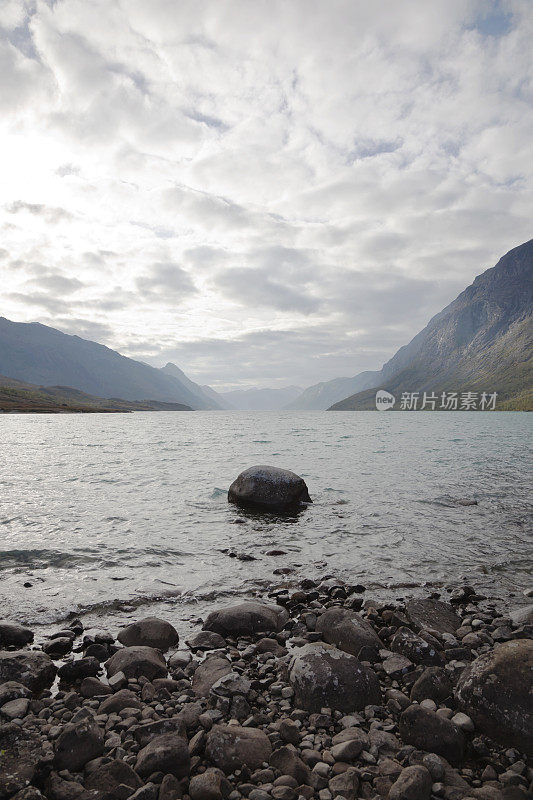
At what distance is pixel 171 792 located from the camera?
4.29 m

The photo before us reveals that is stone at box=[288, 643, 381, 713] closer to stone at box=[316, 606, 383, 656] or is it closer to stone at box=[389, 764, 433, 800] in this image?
stone at box=[316, 606, 383, 656]

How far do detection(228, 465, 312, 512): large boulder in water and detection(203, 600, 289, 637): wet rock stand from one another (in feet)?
31.6

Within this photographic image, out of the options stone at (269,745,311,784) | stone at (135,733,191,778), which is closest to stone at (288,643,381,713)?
stone at (269,745,311,784)

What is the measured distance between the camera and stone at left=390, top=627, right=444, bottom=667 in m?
6.95

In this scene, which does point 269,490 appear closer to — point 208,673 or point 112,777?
point 208,673

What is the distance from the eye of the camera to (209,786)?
4.35 meters

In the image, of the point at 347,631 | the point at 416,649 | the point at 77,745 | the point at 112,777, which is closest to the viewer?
the point at 112,777

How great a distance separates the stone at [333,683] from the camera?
19.3 feet

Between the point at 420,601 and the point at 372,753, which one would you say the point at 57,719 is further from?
the point at 420,601

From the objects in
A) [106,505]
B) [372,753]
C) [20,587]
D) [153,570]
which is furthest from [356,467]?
[372,753]

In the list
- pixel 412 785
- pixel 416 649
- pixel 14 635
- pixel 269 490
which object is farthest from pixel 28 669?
pixel 269 490

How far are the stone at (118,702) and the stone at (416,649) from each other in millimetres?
4424

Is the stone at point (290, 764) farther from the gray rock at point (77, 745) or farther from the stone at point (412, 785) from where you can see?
the gray rock at point (77, 745)

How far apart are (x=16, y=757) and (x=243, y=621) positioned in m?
4.34
